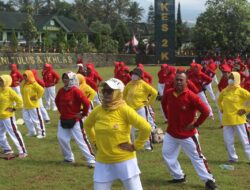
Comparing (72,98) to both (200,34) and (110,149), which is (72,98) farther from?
(200,34)

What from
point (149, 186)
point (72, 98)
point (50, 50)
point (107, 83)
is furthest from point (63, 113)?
point (50, 50)

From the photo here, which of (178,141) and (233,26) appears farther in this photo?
(233,26)

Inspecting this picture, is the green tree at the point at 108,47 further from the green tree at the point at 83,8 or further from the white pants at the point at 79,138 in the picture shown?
the green tree at the point at 83,8

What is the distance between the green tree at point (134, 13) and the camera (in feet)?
398

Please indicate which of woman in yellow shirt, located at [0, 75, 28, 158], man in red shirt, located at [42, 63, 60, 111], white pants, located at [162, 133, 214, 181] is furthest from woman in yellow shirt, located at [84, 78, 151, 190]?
man in red shirt, located at [42, 63, 60, 111]

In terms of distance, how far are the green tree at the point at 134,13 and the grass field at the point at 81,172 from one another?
11125 centimetres

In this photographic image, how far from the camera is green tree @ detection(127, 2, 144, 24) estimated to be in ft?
398

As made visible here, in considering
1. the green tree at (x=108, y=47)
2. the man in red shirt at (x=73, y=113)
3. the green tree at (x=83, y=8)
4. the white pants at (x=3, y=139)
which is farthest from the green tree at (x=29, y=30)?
the green tree at (x=83, y=8)

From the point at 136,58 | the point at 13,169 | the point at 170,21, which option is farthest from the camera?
the point at 136,58

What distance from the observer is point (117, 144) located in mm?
5938

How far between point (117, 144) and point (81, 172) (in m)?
3.70

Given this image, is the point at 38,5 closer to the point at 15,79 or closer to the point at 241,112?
the point at 15,79

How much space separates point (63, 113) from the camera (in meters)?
9.78

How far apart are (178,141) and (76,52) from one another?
44662 millimetres
